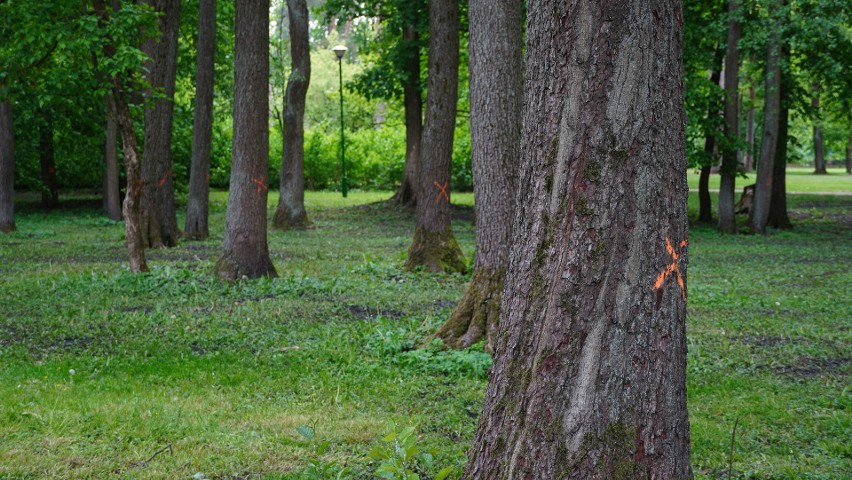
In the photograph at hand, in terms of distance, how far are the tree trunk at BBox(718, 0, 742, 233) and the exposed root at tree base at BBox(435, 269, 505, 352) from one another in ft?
48.0

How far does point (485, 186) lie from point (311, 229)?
14454mm

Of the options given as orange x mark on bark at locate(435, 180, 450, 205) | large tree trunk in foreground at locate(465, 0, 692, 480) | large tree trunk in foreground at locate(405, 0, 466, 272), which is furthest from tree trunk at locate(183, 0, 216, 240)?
large tree trunk in foreground at locate(465, 0, 692, 480)

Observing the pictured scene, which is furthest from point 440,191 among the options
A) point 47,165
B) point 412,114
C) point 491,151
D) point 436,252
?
point 47,165

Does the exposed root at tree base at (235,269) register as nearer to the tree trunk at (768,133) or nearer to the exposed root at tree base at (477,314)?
the exposed root at tree base at (477,314)

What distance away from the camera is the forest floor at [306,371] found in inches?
194

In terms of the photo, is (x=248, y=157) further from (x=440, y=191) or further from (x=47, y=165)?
(x=47, y=165)

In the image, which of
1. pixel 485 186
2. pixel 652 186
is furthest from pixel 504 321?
pixel 485 186

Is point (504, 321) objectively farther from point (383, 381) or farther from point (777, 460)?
point (383, 381)

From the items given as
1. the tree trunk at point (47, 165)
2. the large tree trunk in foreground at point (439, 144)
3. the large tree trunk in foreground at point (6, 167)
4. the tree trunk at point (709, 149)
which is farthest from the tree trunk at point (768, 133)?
the tree trunk at point (47, 165)

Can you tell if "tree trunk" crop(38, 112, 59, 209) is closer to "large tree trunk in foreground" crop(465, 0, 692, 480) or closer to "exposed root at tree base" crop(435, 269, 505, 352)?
"exposed root at tree base" crop(435, 269, 505, 352)

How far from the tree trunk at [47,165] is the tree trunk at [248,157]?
1646cm

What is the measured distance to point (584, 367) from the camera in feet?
11.0

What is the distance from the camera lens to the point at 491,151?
25.9 feet

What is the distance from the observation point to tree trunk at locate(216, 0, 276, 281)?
38.1ft
